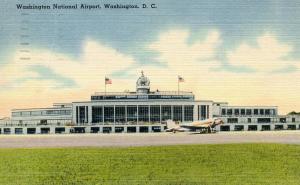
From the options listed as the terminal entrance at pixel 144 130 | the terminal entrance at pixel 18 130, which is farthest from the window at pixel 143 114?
the terminal entrance at pixel 18 130

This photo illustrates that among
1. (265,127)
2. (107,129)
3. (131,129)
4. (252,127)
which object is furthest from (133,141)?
(265,127)

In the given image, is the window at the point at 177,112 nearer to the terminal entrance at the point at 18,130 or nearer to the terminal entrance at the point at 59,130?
the terminal entrance at the point at 59,130

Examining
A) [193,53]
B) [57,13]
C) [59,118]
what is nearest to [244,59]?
[193,53]

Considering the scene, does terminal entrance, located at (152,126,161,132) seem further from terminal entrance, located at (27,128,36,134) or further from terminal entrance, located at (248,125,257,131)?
terminal entrance, located at (27,128,36,134)

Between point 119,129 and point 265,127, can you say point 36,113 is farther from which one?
point 265,127

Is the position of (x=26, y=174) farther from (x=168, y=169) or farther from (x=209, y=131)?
(x=209, y=131)

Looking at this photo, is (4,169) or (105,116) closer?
(4,169)

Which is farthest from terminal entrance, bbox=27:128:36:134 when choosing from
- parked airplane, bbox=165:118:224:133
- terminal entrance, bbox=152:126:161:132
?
parked airplane, bbox=165:118:224:133
